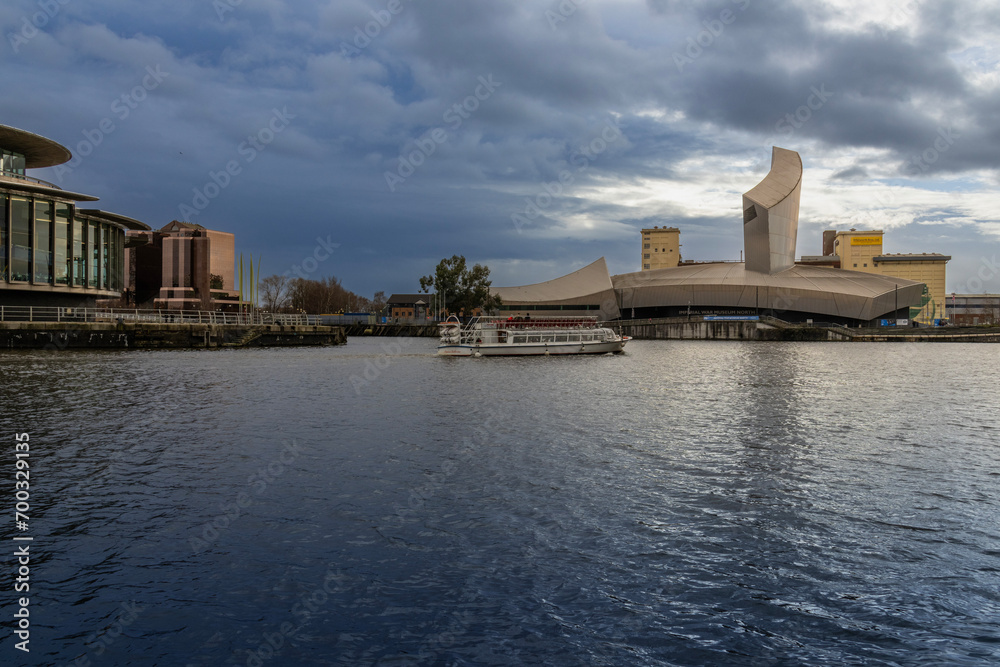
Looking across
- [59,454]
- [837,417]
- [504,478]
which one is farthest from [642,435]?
[59,454]

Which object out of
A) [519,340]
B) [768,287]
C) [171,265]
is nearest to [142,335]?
[519,340]

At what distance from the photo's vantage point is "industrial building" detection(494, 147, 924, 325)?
374ft

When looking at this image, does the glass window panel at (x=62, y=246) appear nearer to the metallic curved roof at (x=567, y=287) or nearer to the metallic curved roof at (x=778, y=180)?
the metallic curved roof at (x=567, y=287)

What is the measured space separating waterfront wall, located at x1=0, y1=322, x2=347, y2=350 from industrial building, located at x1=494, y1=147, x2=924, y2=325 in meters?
80.2

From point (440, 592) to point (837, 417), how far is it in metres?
17.3

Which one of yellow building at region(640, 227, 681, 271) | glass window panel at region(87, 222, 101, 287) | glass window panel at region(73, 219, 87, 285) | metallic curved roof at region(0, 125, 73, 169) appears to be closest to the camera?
metallic curved roof at region(0, 125, 73, 169)

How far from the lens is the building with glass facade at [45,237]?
49.5 m

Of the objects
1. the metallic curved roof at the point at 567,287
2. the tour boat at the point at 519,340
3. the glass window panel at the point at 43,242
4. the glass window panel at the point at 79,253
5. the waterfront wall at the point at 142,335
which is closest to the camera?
the waterfront wall at the point at 142,335

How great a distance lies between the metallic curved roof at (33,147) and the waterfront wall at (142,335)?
16.6 metres

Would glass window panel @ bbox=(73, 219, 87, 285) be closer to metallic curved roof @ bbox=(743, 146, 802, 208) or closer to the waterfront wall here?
the waterfront wall

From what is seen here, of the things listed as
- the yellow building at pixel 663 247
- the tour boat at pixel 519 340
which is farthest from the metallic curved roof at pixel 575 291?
the tour boat at pixel 519 340

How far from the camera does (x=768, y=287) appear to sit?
389ft

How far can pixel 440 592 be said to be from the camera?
24.6 ft

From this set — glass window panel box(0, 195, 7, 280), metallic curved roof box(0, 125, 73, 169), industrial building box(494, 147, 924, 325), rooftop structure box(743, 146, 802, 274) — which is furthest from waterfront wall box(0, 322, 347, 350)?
rooftop structure box(743, 146, 802, 274)
